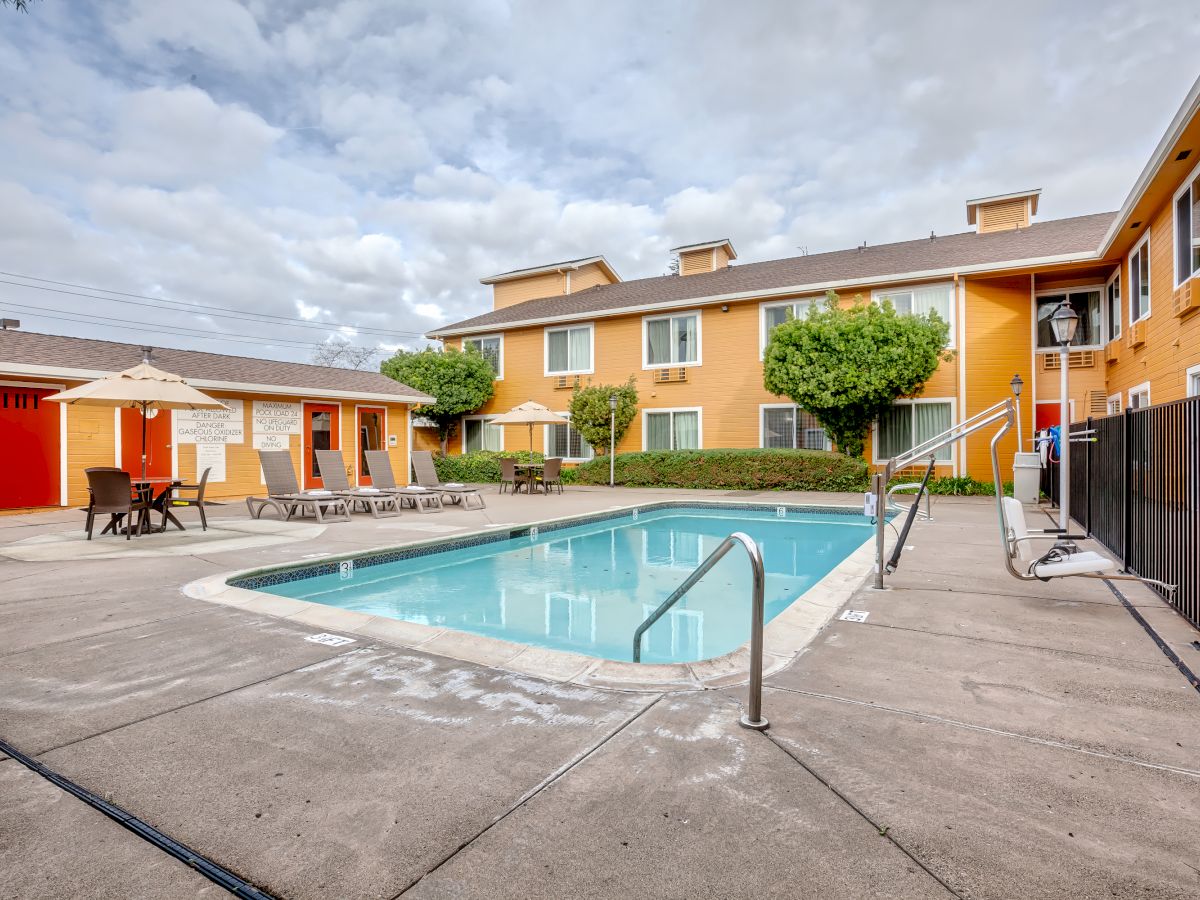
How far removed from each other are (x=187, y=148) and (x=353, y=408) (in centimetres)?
843

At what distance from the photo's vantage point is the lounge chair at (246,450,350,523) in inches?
409

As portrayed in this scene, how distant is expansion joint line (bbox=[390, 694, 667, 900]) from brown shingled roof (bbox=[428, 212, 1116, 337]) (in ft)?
51.9

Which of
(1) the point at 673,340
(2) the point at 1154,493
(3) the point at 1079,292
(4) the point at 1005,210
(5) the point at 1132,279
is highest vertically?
(4) the point at 1005,210

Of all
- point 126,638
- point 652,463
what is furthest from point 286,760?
point 652,463

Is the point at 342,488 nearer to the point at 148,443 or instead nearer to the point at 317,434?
the point at 148,443

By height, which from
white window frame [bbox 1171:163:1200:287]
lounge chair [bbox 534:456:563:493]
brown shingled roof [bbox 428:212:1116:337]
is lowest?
lounge chair [bbox 534:456:563:493]

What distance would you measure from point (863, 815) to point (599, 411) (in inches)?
655

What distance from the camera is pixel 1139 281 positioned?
11625mm

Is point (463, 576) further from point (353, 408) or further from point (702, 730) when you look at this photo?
point (353, 408)

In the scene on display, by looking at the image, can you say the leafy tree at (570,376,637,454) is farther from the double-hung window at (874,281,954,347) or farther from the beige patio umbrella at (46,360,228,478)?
the beige patio umbrella at (46,360,228,478)

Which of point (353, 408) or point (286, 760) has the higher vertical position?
point (353, 408)

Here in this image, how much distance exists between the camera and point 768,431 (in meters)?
17.4

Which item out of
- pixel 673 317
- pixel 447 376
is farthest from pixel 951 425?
pixel 447 376

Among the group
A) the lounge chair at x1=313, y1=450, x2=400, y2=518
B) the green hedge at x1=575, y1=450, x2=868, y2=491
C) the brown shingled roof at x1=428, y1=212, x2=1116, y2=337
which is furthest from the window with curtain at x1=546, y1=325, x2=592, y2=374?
the lounge chair at x1=313, y1=450, x2=400, y2=518
